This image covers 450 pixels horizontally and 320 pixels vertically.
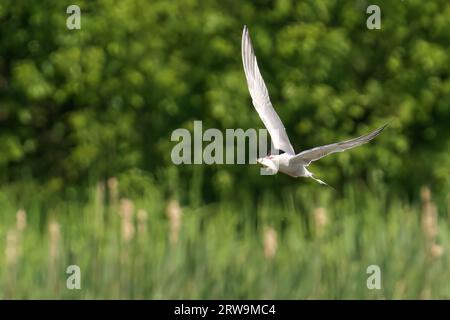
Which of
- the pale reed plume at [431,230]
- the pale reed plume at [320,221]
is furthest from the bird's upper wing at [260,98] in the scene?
the pale reed plume at [431,230]

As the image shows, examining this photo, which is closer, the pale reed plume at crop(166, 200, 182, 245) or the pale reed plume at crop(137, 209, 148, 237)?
the pale reed plume at crop(166, 200, 182, 245)

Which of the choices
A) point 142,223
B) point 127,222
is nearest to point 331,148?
point 127,222

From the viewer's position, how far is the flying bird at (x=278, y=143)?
3592 mm

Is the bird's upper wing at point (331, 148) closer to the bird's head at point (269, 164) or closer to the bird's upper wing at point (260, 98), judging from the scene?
the bird's head at point (269, 164)

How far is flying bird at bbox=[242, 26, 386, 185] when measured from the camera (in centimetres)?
359

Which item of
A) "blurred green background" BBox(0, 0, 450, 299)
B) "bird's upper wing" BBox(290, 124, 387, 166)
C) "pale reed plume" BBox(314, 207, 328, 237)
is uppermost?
"blurred green background" BBox(0, 0, 450, 299)

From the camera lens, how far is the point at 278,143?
409 cm

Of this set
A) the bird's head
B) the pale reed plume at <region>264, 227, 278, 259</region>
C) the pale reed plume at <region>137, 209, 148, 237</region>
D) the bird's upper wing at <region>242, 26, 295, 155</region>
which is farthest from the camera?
the pale reed plume at <region>137, 209, 148, 237</region>

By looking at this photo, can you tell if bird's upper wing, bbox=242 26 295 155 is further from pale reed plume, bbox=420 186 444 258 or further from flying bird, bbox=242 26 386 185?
pale reed plume, bbox=420 186 444 258

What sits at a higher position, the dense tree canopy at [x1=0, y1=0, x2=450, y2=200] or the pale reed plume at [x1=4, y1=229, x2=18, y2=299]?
the dense tree canopy at [x1=0, y1=0, x2=450, y2=200]

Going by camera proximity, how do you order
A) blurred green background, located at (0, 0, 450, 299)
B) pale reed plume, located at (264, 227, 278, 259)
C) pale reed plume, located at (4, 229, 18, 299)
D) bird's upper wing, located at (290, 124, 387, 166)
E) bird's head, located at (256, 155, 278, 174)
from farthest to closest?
blurred green background, located at (0, 0, 450, 299) < pale reed plume, located at (4, 229, 18, 299) < pale reed plume, located at (264, 227, 278, 259) < bird's head, located at (256, 155, 278, 174) < bird's upper wing, located at (290, 124, 387, 166)

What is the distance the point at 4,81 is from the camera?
31.2 ft

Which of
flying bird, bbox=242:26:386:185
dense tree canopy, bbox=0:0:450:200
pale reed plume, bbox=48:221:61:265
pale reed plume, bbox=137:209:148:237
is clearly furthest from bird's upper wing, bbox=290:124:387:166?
dense tree canopy, bbox=0:0:450:200
